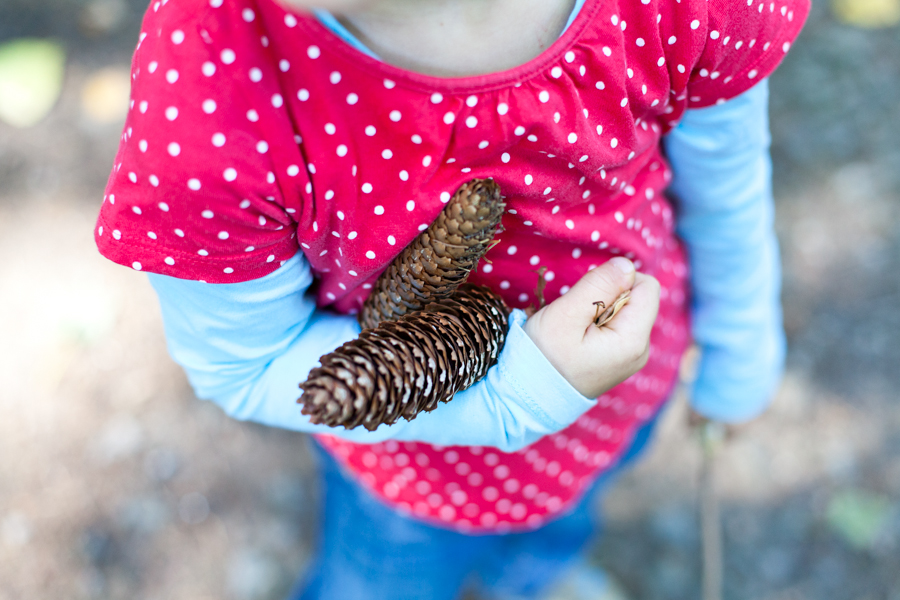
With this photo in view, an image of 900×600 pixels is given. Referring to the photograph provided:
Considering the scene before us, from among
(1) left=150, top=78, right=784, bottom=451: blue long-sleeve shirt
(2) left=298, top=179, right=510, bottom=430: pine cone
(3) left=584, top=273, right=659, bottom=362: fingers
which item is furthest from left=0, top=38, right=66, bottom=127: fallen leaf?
(3) left=584, top=273, right=659, bottom=362: fingers

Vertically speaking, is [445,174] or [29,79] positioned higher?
[445,174]

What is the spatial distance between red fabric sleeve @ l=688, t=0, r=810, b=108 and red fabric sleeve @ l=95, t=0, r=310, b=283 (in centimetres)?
33

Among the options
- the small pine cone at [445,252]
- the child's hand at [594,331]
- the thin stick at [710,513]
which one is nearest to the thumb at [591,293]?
the child's hand at [594,331]

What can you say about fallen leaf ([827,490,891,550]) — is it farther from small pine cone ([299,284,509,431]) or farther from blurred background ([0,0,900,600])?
small pine cone ([299,284,509,431])

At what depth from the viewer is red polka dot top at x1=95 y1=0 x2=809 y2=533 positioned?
431 millimetres

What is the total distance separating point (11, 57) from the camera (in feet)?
5.56

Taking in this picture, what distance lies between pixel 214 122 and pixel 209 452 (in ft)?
3.61

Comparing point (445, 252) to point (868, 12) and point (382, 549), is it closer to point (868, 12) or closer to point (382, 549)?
point (382, 549)

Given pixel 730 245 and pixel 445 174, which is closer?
pixel 445 174

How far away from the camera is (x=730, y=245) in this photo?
31.0 inches

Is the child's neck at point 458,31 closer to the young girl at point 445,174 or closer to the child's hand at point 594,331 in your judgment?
the young girl at point 445,174

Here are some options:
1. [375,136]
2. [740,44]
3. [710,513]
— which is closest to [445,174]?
[375,136]

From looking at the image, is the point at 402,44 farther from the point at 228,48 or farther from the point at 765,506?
the point at 765,506

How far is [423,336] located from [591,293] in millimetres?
172
